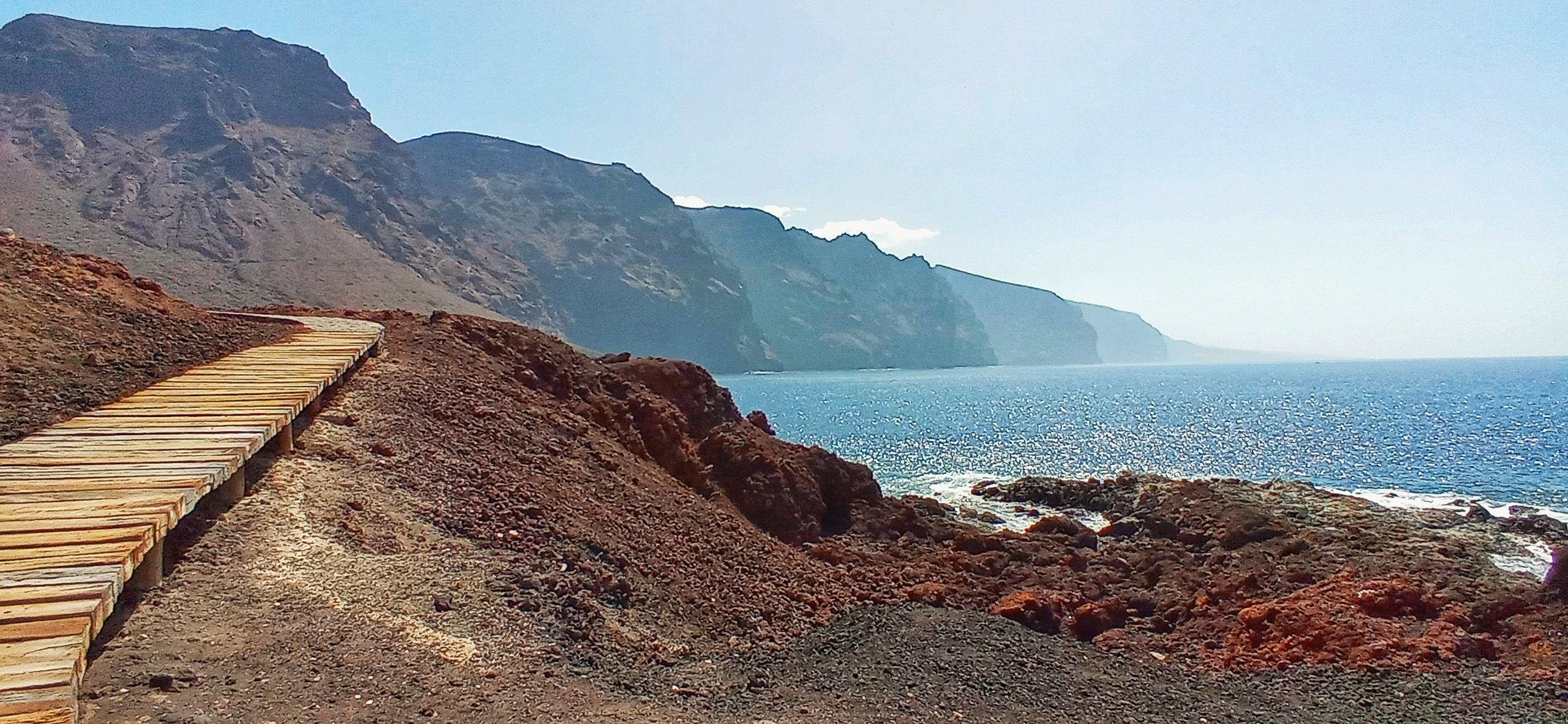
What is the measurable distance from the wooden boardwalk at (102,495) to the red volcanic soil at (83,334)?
2.59 feet

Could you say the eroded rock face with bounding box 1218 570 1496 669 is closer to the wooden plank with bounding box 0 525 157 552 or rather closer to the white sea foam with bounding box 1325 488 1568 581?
the white sea foam with bounding box 1325 488 1568 581

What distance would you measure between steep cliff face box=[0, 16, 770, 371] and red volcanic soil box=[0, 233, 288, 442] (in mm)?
79788

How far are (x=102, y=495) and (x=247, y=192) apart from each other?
125 metres

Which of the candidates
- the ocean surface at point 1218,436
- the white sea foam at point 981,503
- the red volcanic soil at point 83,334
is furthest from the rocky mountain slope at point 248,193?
the red volcanic soil at point 83,334

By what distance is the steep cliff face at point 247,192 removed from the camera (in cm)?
9288

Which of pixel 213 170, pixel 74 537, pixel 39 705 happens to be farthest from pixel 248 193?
pixel 39 705

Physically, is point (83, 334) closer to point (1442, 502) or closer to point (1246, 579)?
point (1246, 579)

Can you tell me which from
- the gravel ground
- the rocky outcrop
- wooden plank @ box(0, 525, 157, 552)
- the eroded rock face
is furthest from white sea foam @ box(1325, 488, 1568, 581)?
wooden plank @ box(0, 525, 157, 552)

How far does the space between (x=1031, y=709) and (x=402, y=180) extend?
534 ft

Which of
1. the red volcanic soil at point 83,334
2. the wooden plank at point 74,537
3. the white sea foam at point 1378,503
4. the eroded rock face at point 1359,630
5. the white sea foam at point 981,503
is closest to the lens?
the wooden plank at point 74,537

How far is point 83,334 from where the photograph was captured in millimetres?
12359

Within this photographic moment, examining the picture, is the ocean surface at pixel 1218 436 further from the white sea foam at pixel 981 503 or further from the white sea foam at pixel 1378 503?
the white sea foam at pixel 1378 503

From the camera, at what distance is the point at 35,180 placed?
309 ft

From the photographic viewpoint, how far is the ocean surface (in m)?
38.7
